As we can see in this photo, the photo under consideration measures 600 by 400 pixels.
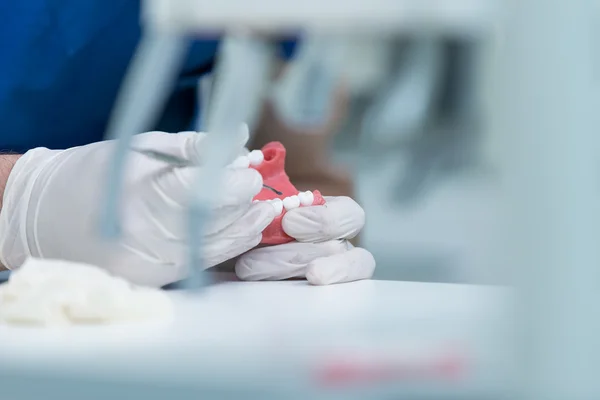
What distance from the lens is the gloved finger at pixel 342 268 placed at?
1031 millimetres

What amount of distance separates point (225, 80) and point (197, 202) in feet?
0.28

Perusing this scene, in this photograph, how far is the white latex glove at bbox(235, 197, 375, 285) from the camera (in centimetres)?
107

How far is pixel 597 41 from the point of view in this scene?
0.37 meters

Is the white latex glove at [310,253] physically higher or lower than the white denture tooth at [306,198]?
lower

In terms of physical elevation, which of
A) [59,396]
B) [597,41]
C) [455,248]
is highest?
[597,41]

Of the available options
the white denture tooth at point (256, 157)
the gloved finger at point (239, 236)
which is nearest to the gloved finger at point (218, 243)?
the gloved finger at point (239, 236)

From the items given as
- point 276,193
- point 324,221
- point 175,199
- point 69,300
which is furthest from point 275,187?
point 69,300

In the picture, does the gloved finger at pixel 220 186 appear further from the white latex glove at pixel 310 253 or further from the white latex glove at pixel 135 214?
the white latex glove at pixel 310 253

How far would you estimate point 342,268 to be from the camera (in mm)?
1060

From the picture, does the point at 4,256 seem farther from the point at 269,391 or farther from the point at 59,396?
the point at 269,391

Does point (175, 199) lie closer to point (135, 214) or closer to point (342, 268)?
point (135, 214)

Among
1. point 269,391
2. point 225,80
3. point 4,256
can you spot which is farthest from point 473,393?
point 4,256

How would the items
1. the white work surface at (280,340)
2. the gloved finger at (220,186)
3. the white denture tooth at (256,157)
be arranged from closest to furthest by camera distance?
1. the white work surface at (280,340)
2. the gloved finger at (220,186)
3. the white denture tooth at (256,157)

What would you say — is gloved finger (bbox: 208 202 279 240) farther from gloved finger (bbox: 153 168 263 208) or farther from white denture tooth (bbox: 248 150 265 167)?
white denture tooth (bbox: 248 150 265 167)
